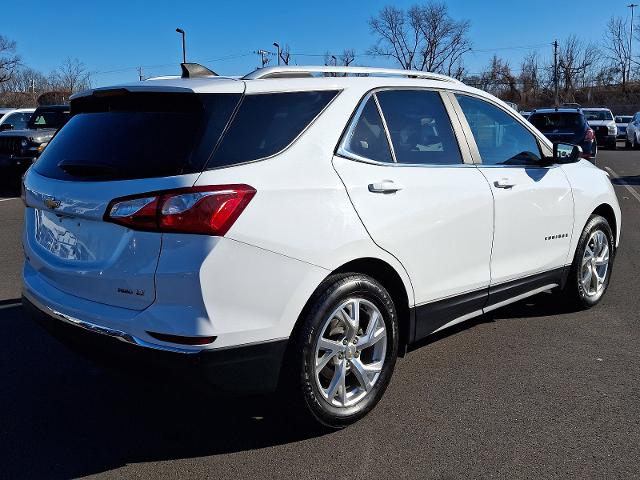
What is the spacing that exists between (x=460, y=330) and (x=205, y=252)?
9.21 feet

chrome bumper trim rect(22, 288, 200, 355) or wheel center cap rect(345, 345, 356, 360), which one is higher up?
chrome bumper trim rect(22, 288, 200, 355)

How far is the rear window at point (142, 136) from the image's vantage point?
2.96 m

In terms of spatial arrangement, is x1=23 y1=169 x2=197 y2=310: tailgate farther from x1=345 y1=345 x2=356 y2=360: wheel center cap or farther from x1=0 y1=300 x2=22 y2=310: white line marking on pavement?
x1=0 y1=300 x2=22 y2=310: white line marking on pavement

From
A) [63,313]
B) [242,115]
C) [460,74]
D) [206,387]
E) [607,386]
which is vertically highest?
Result: [460,74]

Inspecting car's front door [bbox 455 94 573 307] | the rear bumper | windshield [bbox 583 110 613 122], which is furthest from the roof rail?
windshield [bbox 583 110 613 122]

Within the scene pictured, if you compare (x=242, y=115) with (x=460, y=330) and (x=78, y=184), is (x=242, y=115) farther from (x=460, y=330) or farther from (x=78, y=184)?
(x=460, y=330)

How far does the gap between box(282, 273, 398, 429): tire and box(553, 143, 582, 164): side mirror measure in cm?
218

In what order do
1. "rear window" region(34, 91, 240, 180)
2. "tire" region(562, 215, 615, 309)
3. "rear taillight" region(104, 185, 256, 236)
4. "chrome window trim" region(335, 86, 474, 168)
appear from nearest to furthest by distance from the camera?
1. "rear taillight" region(104, 185, 256, 236)
2. "rear window" region(34, 91, 240, 180)
3. "chrome window trim" region(335, 86, 474, 168)
4. "tire" region(562, 215, 615, 309)

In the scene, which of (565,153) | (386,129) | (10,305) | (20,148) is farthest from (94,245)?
(20,148)

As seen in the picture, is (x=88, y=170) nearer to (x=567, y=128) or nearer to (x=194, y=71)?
(x=194, y=71)

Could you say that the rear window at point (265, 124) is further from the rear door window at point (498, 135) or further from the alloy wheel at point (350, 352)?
the rear door window at point (498, 135)

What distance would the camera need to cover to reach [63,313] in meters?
3.20

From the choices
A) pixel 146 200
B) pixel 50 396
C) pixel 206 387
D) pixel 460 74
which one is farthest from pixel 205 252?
pixel 460 74

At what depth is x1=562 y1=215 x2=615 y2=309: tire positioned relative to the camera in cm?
531
